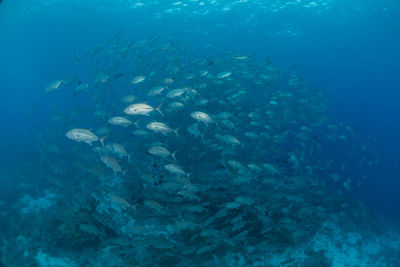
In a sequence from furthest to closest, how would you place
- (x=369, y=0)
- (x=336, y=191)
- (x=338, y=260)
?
1. (x=369, y=0)
2. (x=336, y=191)
3. (x=338, y=260)

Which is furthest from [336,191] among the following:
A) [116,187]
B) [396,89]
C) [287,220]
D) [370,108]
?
[396,89]

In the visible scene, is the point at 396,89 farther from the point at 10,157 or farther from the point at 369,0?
the point at 10,157

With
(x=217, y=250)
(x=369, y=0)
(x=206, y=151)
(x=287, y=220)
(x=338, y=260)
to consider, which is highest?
(x=369, y=0)

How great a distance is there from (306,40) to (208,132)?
39.6 metres

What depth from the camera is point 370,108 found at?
117 ft

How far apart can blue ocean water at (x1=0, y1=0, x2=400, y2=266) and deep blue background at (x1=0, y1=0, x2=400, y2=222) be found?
25cm

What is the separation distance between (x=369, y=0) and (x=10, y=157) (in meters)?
43.8

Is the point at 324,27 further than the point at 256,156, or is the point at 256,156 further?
the point at 324,27

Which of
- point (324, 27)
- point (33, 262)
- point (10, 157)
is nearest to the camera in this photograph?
point (33, 262)

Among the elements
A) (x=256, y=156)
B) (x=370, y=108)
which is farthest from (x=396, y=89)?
(x=256, y=156)

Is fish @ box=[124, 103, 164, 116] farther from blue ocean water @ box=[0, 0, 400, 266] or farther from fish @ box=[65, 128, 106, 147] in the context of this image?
blue ocean water @ box=[0, 0, 400, 266]

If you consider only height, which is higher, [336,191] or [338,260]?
[338,260]

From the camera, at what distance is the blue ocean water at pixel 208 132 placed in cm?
926

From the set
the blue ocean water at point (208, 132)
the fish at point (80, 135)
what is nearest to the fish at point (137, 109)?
the fish at point (80, 135)
